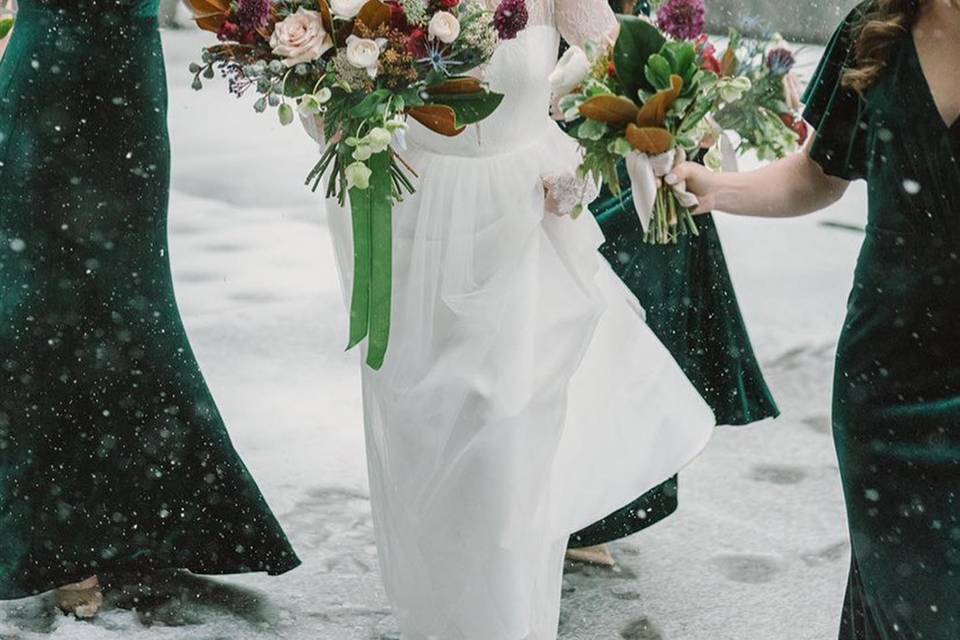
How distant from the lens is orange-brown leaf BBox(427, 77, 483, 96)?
11.2ft

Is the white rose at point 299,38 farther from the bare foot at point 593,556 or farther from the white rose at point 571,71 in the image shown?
the bare foot at point 593,556

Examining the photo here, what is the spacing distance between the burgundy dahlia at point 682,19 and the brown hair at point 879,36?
0.63 metres

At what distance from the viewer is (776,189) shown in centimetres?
306

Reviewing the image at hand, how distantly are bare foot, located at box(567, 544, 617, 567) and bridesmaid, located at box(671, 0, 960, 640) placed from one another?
6.22 ft

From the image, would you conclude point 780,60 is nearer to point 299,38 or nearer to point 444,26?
point 444,26

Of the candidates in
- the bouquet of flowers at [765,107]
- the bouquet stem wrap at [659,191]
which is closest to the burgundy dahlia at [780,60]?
the bouquet of flowers at [765,107]

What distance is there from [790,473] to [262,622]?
2084mm

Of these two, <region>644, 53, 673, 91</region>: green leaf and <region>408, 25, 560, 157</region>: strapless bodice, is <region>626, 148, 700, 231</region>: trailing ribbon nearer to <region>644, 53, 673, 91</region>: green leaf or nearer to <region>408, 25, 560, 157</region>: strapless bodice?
<region>644, 53, 673, 91</region>: green leaf

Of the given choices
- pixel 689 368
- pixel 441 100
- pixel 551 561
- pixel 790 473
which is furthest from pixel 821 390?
pixel 441 100

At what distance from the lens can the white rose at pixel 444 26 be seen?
10.6ft

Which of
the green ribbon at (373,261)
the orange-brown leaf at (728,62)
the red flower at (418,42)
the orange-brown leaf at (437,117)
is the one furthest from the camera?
the orange-brown leaf at (728,62)

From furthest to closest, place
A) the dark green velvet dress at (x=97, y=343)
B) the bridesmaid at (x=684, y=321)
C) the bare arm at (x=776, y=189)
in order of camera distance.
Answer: the bridesmaid at (x=684, y=321) → the dark green velvet dress at (x=97, y=343) → the bare arm at (x=776, y=189)

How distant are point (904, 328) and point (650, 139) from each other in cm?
76

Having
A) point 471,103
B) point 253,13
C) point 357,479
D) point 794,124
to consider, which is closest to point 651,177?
point 471,103
